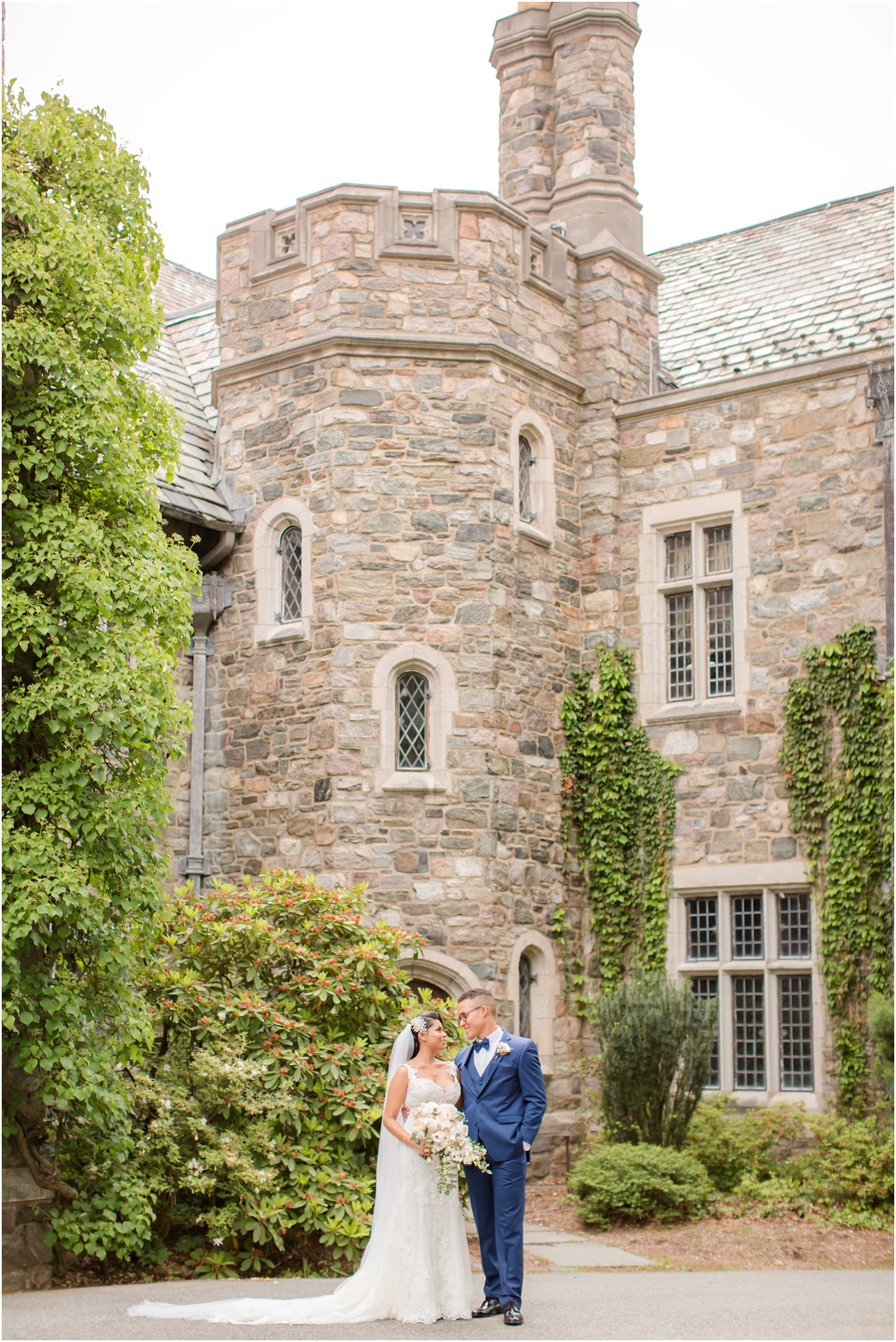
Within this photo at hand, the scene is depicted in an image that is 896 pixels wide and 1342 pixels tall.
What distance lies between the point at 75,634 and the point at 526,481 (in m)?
6.68

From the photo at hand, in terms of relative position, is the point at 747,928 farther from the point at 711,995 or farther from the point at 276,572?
the point at 276,572

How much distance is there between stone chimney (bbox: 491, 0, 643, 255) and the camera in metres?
15.3

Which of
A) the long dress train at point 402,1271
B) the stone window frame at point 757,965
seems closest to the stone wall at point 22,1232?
the long dress train at point 402,1271

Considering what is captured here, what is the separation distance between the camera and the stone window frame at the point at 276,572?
13.3 metres

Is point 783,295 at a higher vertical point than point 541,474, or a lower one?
higher

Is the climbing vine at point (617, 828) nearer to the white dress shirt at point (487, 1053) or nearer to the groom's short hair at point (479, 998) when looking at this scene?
the white dress shirt at point (487, 1053)

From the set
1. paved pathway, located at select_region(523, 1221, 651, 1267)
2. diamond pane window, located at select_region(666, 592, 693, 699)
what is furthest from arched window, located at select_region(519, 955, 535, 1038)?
diamond pane window, located at select_region(666, 592, 693, 699)

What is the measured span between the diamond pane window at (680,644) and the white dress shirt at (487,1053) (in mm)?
6918

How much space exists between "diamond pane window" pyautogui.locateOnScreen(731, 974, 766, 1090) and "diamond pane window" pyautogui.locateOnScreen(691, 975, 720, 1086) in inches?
6.6

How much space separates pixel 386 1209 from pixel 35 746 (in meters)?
3.17

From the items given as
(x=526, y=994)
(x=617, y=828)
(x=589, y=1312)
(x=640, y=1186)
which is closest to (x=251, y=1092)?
(x=589, y=1312)

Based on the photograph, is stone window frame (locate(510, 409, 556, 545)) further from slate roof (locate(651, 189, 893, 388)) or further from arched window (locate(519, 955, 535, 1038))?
arched window (locate(519, 955, 535, 1038))

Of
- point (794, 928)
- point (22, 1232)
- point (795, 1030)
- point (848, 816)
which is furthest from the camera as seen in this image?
point (794, 928)

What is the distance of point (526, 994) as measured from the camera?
13242 mm
